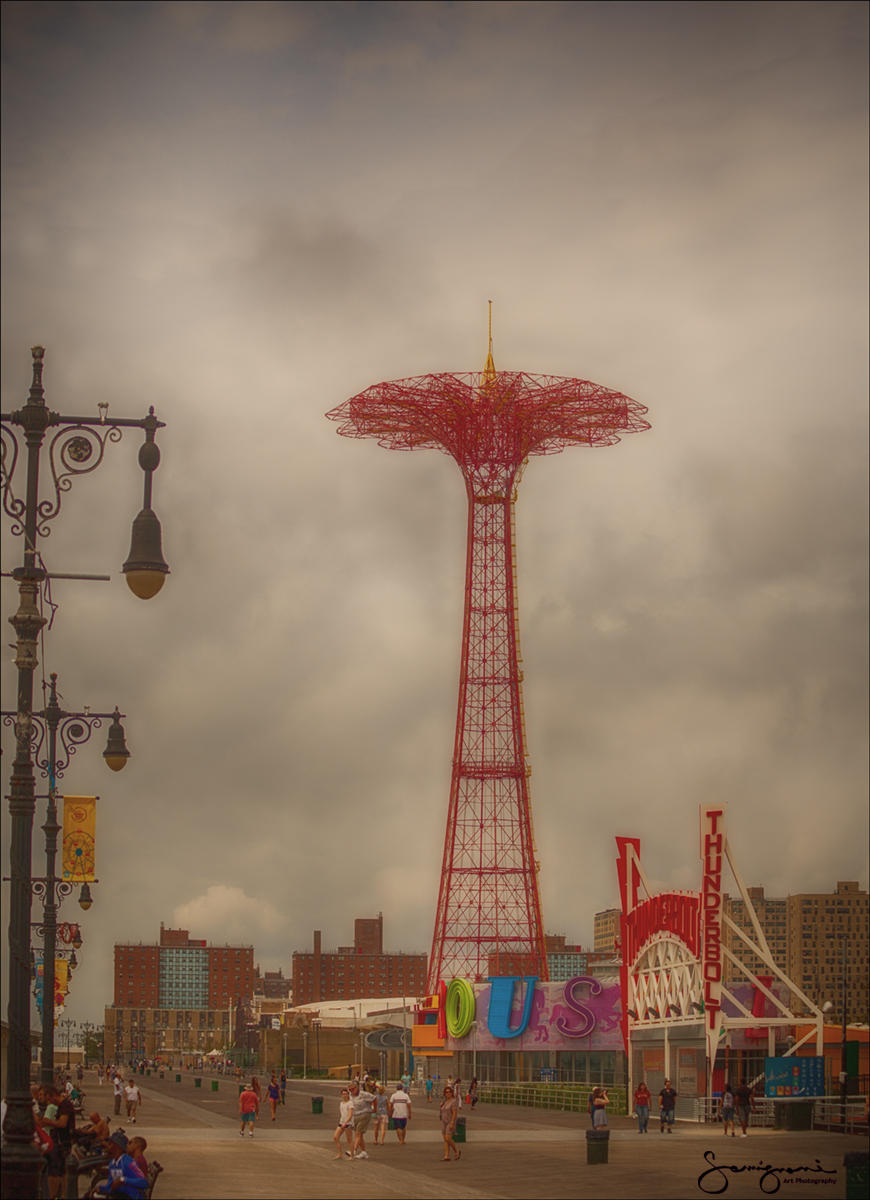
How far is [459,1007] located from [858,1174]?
182ft

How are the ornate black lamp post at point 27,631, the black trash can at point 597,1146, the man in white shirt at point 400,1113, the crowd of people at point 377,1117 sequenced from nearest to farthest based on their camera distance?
the ornate black lamp post at point 27,631 → the black trash can at point 597,1146 → the crowd of people at point 377,1117 → the man in white shirt at point 400,1113

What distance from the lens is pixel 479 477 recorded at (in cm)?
8250

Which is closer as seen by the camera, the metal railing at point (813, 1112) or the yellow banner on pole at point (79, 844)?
the yellow banner on pole at point (79, 844)

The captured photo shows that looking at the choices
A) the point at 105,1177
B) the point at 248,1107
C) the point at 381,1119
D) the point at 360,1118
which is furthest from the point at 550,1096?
the point at 105,1177

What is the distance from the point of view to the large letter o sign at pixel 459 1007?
77562mm

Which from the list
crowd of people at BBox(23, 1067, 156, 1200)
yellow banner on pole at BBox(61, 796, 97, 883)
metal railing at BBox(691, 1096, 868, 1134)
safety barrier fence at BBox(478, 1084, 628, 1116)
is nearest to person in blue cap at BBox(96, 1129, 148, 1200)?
crowd of people at BBox(23, 1067, 156, 1200)

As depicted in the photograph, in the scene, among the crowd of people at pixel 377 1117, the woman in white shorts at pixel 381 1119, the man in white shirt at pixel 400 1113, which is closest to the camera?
the crowd of people at pixel 377 1117

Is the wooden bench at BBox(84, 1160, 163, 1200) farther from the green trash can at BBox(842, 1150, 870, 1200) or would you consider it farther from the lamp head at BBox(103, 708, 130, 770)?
the green trash can at BBox(842, 1150, 870, 1200)

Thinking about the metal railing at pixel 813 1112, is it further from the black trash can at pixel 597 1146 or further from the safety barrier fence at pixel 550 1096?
the black trash can at pixel 597 1146

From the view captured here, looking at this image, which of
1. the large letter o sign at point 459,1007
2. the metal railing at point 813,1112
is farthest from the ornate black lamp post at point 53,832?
the large letter o sign at point 459,1007

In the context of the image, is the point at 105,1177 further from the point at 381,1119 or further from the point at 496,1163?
the point at 381,1119

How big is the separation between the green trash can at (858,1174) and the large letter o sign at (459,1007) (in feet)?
177

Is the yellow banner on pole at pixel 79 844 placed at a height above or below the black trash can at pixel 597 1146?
above

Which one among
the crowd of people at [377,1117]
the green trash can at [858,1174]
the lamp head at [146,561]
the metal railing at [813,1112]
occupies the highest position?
the lamp head at [146,561]
